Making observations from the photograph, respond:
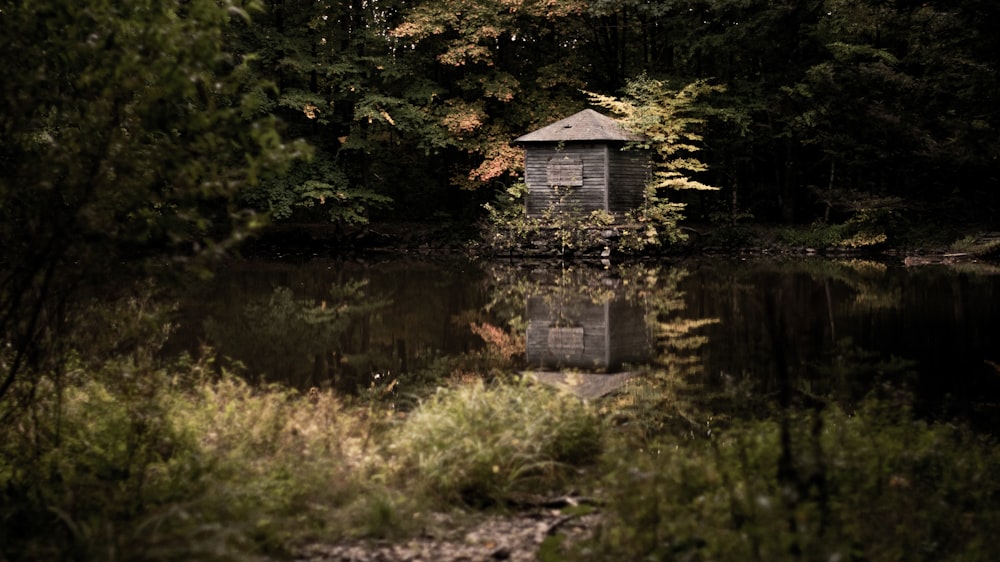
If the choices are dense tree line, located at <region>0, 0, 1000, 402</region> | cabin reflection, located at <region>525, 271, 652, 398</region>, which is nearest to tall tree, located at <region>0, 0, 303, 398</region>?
cabin reflection, located at <region>525, 271, 652, 398</region>

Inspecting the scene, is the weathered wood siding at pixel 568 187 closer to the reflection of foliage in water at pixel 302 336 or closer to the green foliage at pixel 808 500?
the reflection of foliage in water at pixel 302 336

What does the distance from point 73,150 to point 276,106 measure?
1148 inches

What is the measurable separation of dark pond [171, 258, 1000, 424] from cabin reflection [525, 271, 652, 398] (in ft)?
0.14

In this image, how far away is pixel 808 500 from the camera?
5.07m

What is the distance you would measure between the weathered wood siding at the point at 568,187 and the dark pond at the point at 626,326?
6.30 m

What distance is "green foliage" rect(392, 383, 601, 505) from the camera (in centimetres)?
661

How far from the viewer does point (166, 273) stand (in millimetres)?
5730

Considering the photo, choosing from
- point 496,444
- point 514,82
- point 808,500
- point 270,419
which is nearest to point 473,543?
point 496,444

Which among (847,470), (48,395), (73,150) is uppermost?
(73,150)

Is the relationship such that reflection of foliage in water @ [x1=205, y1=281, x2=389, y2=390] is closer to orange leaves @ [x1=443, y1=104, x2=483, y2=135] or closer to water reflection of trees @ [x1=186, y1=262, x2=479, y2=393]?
water reflection of trees @ [x1=186, y1=262, x2=479, y2=393]

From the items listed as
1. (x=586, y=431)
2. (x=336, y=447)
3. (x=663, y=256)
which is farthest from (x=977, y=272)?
(x=336, y=447)

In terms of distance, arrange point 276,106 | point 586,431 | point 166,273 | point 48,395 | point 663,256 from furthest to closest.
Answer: point 276,106 → point 663,256 → point 586,431 → point 48,395 → point 166,273

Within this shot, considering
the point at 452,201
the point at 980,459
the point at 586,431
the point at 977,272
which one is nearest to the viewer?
the point at 980,459

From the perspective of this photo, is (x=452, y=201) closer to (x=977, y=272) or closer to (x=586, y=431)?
(x=977, y=272)
